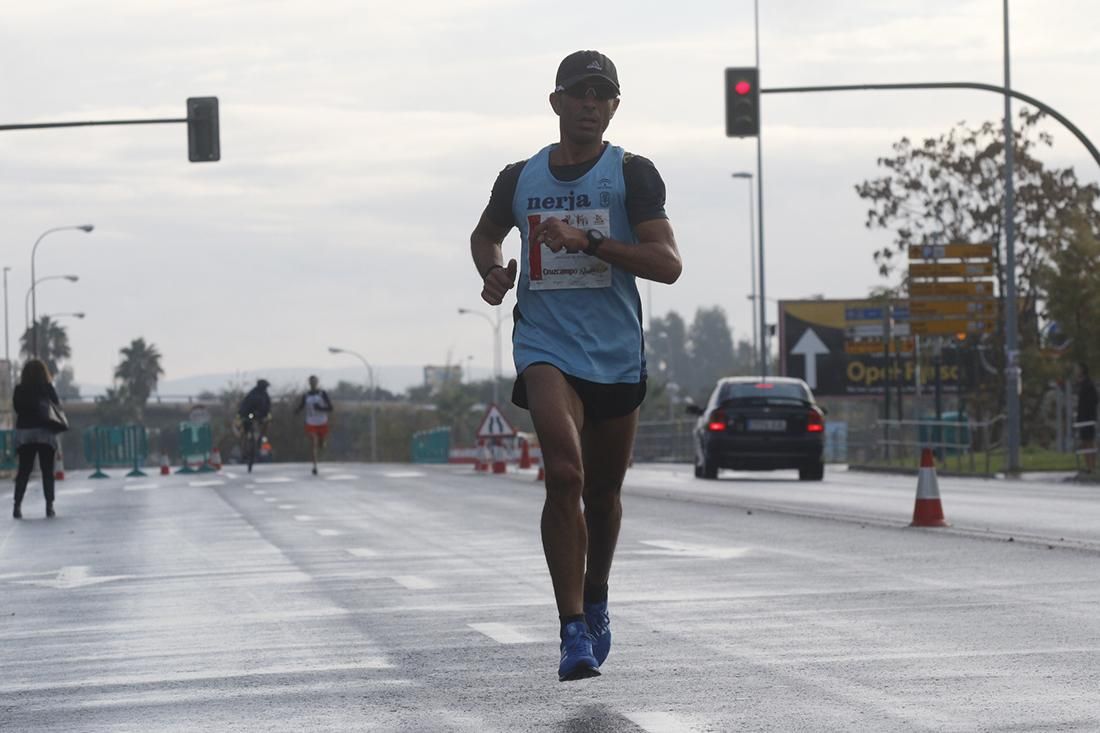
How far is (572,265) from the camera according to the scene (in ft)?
24.0

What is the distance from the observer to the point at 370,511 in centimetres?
2225

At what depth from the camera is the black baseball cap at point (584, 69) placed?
7285 millimetres

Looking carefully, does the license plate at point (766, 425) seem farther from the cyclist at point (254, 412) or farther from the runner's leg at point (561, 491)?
the runner's leg at point (561, 491)

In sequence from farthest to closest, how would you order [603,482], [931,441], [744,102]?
1. [931,441]
2. [744,102]
3. [603,482]

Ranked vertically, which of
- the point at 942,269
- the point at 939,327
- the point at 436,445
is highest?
the point at 942,269

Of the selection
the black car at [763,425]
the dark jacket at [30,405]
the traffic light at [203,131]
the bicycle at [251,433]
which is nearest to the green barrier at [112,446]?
the bicycle at [251,433]

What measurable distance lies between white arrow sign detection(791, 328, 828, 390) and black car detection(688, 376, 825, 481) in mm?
46413

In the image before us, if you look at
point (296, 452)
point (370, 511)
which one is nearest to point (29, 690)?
point (370, 511)

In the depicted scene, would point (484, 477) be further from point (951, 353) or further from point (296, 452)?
point (296, 452)

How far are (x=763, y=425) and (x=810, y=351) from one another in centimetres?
4730

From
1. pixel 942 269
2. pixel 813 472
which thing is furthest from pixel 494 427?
pixel 942 269

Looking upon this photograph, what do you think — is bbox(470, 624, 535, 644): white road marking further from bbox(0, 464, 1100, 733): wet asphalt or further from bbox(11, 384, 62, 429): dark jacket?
bbox(11, 384, 62, 429): dark jacket

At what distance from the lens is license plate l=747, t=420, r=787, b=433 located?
32.6m

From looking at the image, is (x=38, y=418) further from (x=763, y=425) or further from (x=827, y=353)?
(x=827, y=353)
